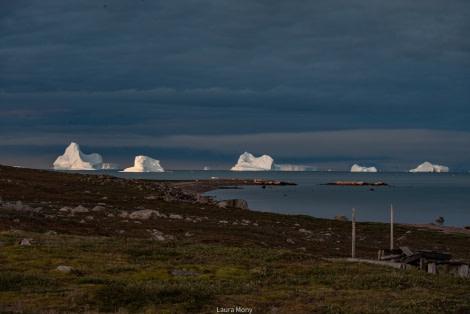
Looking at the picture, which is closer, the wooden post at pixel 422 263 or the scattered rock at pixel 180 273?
the scattered rock at pixel 180 273

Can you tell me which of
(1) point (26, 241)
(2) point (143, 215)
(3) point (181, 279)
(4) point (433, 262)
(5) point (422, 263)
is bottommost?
(3) point (181, 279)

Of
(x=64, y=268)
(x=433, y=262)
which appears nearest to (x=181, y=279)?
(x=64, y=268)

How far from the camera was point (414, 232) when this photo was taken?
7181 centimetres

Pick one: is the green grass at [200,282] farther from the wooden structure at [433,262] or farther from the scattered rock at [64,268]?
the wooden structure at [433,262]

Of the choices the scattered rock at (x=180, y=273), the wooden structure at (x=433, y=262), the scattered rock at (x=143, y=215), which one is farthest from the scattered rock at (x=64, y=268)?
the scattered rock at (x=143, y=215)

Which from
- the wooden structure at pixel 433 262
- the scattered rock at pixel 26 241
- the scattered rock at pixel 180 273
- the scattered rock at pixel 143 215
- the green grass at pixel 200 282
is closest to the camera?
the green grass at pixel 200 282

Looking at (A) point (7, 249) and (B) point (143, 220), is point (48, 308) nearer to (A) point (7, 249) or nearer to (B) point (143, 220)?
(A) point (7, 249)

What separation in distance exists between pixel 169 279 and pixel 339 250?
28271 mm

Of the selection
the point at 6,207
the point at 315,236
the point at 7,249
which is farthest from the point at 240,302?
the point at 315,236

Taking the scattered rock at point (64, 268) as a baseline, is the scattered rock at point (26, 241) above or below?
above

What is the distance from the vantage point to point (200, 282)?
830 inches

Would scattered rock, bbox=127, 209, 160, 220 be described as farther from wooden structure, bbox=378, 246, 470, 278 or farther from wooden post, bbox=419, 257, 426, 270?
wooden post, bbox=419, 257, 426, 270

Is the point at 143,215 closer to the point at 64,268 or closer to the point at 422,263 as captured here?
the point at 64,268

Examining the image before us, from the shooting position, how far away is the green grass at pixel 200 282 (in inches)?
675
